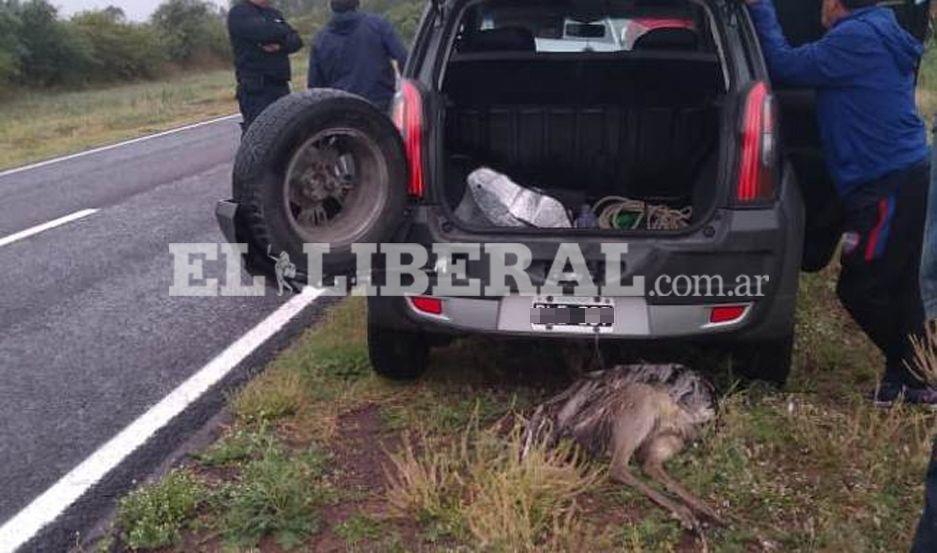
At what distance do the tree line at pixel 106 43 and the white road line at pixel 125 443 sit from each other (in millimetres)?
26017

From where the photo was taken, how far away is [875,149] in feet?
12.6

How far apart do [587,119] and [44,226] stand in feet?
19.1

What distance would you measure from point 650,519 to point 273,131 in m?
1.85

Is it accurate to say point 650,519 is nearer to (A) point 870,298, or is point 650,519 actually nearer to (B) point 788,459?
(B) point 788,459

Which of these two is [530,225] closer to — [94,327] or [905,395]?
[905,395]

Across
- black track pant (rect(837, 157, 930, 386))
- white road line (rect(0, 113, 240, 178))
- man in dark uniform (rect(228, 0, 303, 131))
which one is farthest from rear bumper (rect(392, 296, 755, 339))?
white road line (rect(0, 113, 240, 178))

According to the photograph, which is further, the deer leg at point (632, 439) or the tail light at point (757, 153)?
the tail light at point (757, 153)

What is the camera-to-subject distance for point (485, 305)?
3609mm

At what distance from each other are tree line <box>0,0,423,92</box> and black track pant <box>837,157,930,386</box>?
27.2 metres

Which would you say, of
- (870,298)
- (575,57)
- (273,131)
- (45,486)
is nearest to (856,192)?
(870,298)

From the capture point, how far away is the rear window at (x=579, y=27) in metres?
4.74

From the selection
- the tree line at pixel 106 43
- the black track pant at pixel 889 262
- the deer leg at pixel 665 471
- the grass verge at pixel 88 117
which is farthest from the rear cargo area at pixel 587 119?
the tree line at pixel 106 43

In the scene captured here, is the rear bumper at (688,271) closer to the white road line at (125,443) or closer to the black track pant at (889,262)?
the black track pant at (889,262)

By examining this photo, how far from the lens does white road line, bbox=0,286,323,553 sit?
340cm
